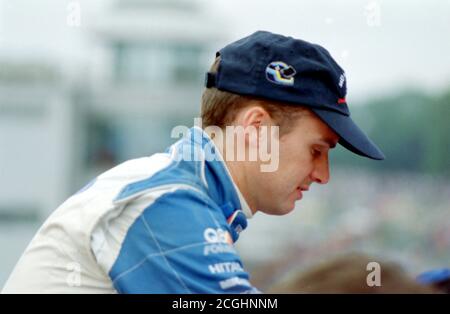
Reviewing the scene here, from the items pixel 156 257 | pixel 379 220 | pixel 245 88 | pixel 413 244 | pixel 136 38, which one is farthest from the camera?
pixel 136 38

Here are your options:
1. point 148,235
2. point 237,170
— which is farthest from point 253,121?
point 148,235

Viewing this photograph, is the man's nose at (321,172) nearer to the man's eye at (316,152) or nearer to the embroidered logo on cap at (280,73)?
the man's eye at (316,152)

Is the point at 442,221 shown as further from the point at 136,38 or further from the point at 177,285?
the point at 177,285

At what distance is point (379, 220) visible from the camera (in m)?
29.6

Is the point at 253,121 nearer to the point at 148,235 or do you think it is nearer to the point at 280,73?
the point at 280,73

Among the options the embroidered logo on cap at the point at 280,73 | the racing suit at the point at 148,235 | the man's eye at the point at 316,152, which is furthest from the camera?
the man's eye at the point at 316,152

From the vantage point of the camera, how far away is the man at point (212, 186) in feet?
4.56

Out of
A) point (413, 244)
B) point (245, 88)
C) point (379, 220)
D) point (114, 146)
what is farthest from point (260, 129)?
point (114, 146)

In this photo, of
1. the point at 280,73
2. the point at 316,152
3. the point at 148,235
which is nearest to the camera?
the point at 148,235

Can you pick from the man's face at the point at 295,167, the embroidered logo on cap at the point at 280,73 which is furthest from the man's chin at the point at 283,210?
the embroidered logo on cap at the point at 280,73

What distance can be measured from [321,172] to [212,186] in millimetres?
254

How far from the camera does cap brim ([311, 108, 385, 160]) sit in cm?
156

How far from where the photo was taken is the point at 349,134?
1582mm

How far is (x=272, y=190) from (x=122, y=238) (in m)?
0.33
